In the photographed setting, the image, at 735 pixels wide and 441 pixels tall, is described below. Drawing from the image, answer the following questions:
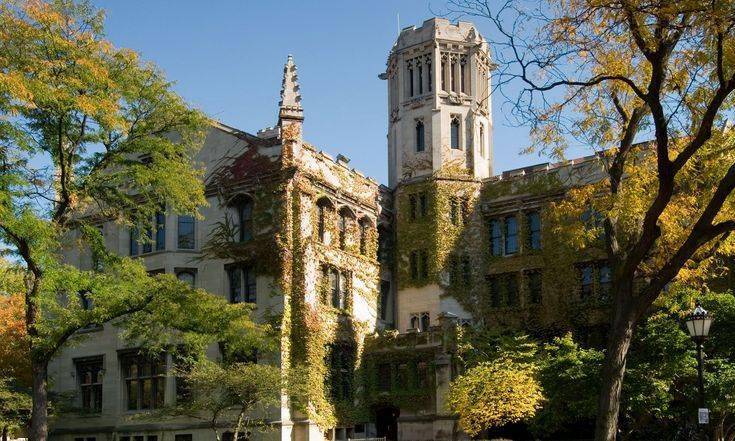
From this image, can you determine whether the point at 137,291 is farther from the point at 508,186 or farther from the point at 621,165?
the point at 508,186

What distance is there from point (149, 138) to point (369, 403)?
63.3ft

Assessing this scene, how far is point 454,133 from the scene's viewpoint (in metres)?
45.9

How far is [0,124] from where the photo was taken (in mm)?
23641

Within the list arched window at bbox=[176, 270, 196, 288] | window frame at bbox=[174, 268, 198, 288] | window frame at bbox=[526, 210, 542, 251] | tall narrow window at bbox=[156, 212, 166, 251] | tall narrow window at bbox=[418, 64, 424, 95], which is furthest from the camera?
tall narrow window at bbox=[418, 64, 424, 95]

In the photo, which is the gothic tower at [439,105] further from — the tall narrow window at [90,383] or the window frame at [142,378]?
the tall narrow window at [90,383]

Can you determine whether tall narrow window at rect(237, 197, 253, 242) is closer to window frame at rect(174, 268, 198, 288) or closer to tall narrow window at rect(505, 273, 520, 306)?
window frame at rect(174, 268, 198, 288)

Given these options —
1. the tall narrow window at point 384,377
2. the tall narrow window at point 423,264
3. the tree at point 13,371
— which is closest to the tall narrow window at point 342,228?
the tall narrow window at point 423,264

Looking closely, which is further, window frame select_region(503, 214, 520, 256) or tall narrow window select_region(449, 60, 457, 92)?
tall narrow window select_region(449, 60, 457, 92)

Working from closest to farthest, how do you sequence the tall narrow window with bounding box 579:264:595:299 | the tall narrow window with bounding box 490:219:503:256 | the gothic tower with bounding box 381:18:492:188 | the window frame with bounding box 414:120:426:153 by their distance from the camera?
the tall narrow window with bounding box 579:264:595:299, the tall narrow window with bounding box 490:219:503:256, the gothic tower with bounding box 381:18:492:188, the window frame with bounding box 414:120:426:153

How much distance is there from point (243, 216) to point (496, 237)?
12.9 m

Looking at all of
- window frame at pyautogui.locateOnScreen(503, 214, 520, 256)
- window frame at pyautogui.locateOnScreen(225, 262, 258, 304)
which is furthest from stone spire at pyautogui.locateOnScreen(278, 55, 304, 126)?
window frame at pyautogui.locateOnScreen(503, 214, 520, 256)

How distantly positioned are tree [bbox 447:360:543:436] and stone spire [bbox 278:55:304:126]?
13778 millimetres

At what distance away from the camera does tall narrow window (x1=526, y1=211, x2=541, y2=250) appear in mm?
43375

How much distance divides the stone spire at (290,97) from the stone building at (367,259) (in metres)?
0.07
